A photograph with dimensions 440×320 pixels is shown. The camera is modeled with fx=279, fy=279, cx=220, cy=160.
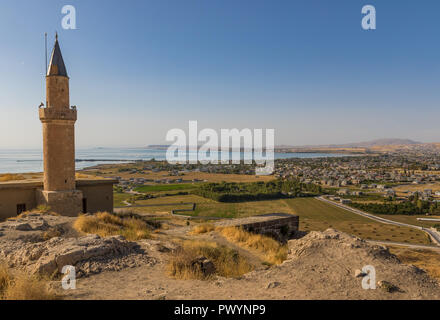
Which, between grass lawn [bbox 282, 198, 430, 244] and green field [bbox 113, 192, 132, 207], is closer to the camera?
grass lawn [bbox 282, 198, 430, 244]

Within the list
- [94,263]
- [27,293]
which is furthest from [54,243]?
[27,293]

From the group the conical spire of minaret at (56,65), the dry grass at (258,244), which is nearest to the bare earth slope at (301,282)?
the dry grass at (258,244)

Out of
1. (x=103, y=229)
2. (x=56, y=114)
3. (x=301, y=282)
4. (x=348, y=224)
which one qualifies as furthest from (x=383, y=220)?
(x=56, y=114)

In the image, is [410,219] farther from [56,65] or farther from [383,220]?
[56,65]

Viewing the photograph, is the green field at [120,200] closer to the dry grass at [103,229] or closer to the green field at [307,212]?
the green field at [307,212]

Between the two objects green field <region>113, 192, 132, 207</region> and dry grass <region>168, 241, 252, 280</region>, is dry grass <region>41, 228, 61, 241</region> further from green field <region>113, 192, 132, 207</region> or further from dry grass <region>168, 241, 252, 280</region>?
green field <region>113, 192, 132, 207</region>

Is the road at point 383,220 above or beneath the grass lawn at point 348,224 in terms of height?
beneath

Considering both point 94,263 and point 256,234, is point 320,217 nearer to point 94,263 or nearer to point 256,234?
point 256,234

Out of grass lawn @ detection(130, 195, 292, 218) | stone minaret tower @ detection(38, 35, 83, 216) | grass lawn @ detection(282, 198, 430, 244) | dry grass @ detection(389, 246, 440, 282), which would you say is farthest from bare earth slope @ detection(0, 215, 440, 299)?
grass lawn @ detection(130, 195, 292, 218)
